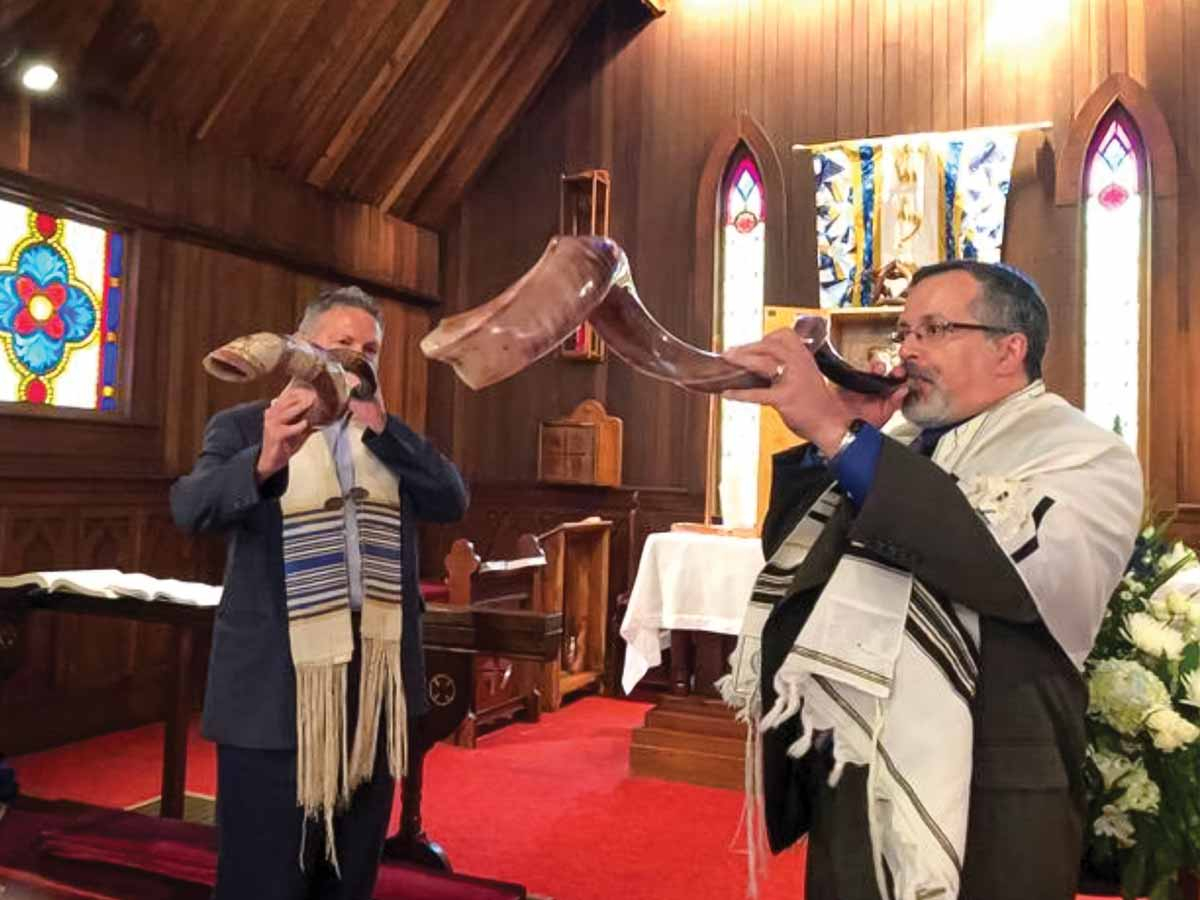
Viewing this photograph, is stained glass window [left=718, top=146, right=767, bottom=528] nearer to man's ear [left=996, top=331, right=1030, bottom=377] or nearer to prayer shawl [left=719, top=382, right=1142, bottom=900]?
man's ear [left=996, top=331, right=1030, bottom=377]

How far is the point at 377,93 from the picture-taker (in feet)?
17.5

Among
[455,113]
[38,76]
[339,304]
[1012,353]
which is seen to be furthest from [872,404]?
[455,113]

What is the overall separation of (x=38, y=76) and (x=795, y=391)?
12.8 ft

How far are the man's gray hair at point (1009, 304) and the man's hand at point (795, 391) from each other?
238 millimetres

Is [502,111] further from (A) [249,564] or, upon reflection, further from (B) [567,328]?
(B) [567,328]

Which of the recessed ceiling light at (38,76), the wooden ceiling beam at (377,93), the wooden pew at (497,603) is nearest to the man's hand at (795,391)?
the wooden pew at (497,603)

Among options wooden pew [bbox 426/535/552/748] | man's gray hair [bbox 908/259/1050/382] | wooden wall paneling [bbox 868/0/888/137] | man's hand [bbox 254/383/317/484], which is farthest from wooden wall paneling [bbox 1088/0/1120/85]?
man's hand [bbox 254/383/317/484]

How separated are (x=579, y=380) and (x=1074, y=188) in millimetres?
2732

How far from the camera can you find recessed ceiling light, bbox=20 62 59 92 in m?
3.92

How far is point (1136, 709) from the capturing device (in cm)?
157

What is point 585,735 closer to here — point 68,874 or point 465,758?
point 465,758

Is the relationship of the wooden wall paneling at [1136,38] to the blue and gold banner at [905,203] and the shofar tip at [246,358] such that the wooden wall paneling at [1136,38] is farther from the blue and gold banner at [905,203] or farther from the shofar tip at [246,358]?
the shofar tip at [246,358]

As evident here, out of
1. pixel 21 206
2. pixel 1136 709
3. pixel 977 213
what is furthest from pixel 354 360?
pixel 977 213

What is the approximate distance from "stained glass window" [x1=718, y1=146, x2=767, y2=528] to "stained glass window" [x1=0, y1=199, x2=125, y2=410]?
3.05 meters
